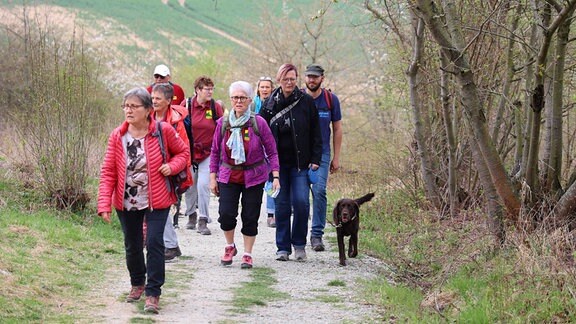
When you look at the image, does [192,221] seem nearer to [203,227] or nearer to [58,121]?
[203,227]

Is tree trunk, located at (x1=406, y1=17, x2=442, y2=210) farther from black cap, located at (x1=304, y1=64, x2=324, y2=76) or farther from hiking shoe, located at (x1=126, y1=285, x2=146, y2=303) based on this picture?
hiking shoe, located at (x1=126, y1=285, x2=146, y2=303)

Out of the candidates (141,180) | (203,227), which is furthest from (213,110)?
(141,180)

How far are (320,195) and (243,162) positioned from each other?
171cm

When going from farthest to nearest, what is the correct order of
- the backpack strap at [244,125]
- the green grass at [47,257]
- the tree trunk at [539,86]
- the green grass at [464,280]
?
the backpack strap at [244,125], the tree trunk at [539,86], the green grass at [47,257], the green grass at [464,280]

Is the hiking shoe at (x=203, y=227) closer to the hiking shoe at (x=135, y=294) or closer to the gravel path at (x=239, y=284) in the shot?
the gravel path at (x=239, y=284)

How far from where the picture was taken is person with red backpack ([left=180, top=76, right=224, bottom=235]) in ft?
40.8

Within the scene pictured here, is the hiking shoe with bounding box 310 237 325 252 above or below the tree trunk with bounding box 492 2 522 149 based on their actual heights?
below

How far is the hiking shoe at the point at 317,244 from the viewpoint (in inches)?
454

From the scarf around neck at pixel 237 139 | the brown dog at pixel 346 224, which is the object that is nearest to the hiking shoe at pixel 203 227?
the brown dog at pixel 346 224

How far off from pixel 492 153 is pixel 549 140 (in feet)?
2.96

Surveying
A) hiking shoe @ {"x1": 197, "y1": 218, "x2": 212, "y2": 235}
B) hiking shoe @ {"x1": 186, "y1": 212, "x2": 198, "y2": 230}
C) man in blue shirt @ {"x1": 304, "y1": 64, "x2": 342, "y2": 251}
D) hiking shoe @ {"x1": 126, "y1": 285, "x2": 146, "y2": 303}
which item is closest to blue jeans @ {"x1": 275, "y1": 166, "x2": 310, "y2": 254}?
man in blue shirt @ {"x1": 304, "y1": 64, "x2": 342, "y2": 251}

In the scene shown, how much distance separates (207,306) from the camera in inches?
305

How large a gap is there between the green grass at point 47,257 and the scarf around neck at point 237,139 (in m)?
1.84

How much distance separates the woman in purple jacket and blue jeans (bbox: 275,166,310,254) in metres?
0.65
